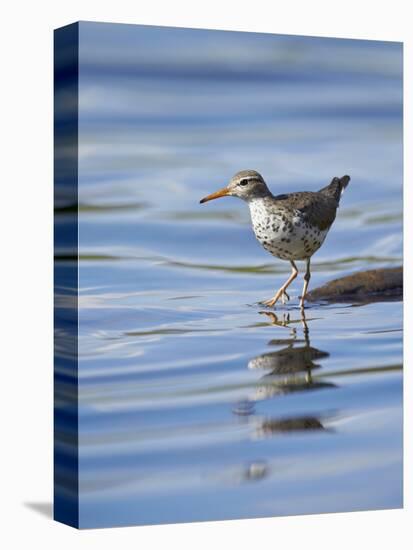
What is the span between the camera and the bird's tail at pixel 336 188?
31.1 ft

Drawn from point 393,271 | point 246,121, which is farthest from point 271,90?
point 393,271

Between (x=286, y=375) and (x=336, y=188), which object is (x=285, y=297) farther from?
(x=336, y=188)

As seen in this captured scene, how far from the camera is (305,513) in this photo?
30.0ft

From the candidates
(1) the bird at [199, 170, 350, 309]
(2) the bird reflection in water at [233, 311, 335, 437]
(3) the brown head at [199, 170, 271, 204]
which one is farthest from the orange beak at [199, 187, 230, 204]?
(2) the bird reflection in water at [233, 311, 335, 437]

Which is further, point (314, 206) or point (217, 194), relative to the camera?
point (314, 206)

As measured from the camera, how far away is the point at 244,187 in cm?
924

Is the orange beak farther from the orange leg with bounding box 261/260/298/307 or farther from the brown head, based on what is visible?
the orange leg with bounding box 261/260/298/307

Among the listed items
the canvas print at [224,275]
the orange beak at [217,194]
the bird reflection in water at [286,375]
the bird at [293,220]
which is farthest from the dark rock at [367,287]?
the orange beak at [217,194]

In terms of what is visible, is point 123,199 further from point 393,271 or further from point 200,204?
point 393,271

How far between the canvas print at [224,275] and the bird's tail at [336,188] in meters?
0.02

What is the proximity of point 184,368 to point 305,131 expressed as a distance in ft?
5.92

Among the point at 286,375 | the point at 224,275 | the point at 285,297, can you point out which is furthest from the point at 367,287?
the point at 224,275

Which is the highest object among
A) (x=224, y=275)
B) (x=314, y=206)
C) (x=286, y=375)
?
(x=314, y=206)

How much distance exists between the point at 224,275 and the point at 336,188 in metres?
1.01
